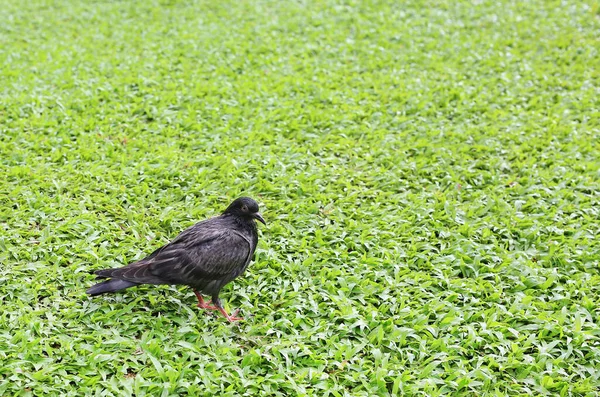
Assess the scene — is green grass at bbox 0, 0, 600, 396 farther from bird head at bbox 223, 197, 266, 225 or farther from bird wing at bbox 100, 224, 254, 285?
bird head at bbox 223, 197, 266, 225

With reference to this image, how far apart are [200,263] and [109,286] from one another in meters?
0.67

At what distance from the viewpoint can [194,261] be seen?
4.25m

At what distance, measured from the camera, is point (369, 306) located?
4578 millimetres

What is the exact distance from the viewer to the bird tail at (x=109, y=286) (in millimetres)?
4203

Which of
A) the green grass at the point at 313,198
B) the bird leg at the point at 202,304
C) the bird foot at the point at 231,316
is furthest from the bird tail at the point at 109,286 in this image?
the bird foot at the point at 231,316

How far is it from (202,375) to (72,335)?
39.5 inches

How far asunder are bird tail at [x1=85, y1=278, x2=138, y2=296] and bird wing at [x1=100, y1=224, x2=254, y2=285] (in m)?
0.05

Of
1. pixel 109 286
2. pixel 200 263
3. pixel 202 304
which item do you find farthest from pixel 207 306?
pixel 109 286

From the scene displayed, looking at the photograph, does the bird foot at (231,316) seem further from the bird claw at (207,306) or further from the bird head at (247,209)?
the bird head at (247,209)

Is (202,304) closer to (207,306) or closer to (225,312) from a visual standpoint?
(207,306)

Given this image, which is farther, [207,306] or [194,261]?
[207,306]

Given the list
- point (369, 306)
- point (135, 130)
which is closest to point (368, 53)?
point (135, 130)

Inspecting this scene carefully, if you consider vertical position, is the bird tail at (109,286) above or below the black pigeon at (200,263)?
below

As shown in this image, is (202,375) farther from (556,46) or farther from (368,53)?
(556,46)
